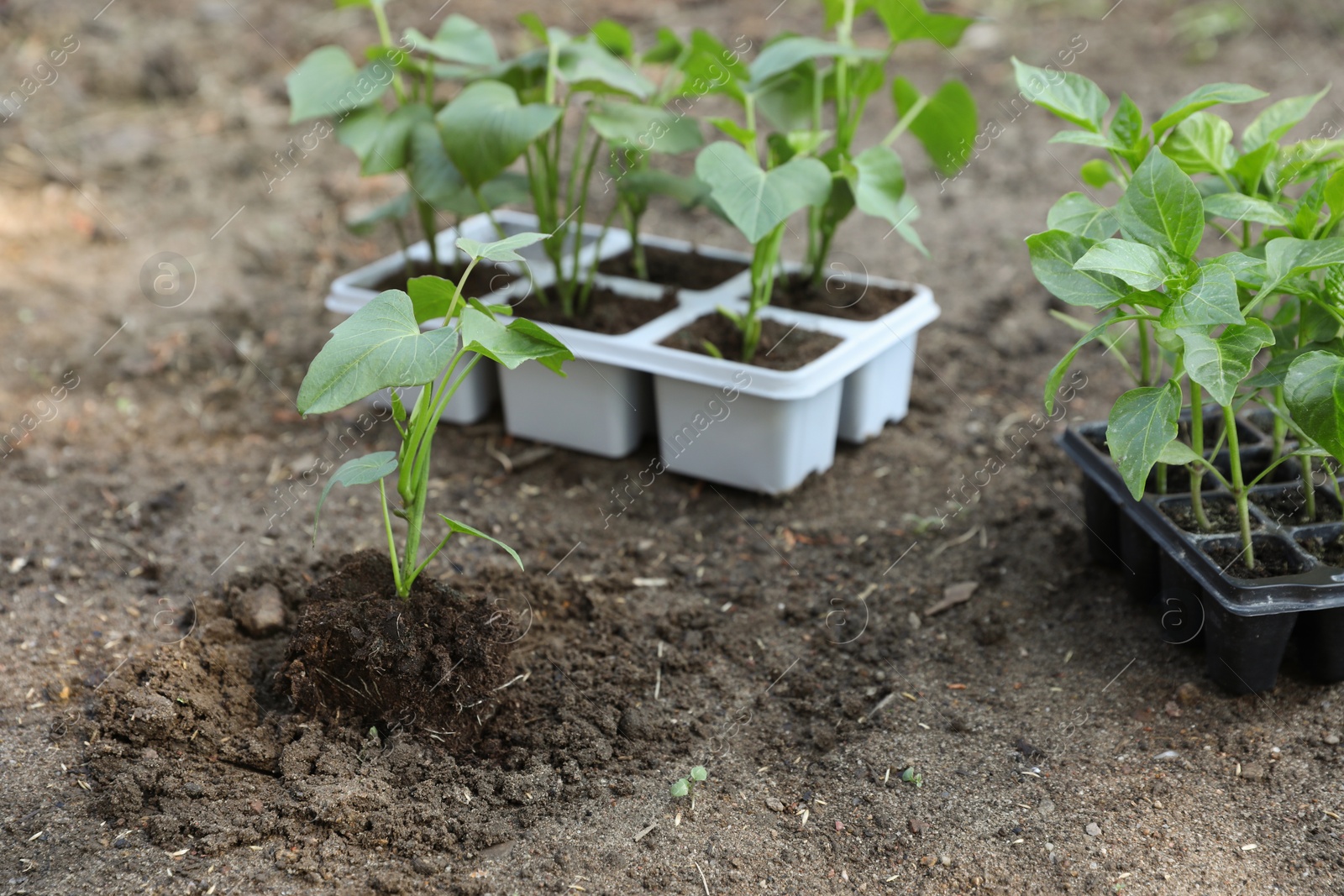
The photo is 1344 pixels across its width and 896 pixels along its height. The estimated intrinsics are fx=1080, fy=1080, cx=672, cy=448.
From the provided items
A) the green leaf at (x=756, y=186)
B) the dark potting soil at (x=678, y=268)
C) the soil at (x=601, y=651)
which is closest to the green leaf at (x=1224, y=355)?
the soil at (x=601, y=651)

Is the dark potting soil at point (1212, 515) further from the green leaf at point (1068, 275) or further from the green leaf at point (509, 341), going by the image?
the green leaf at point (509, 341)

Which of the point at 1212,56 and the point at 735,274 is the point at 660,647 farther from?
the point at 1212,56

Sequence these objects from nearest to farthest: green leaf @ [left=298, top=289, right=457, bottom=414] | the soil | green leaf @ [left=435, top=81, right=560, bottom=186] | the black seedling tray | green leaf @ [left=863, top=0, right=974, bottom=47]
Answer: green leaf @ [left=298, top=289, right=457, bottom=414]
the soil
the black seedling tray
green leaf @ [left=435, top=81, right=560, bottom=186]
green leaf @ [left=863, top=0, right=974, bottom=47]

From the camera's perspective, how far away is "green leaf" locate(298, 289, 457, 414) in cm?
135

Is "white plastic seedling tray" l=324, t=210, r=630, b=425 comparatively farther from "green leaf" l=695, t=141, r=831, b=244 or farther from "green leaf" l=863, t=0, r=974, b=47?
"green leaf" l=863, t=0, r=974, b=47

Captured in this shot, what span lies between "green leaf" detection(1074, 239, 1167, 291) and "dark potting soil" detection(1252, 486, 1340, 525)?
57cm

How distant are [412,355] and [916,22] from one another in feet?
4.47

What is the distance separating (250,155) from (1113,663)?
318cm

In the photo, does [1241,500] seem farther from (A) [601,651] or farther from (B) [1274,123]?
(A) [601,651]

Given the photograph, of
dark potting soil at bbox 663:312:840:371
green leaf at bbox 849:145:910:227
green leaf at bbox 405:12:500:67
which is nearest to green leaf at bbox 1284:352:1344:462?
green leaf at bbox 849:145:910:227

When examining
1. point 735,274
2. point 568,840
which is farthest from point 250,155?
point 568,840

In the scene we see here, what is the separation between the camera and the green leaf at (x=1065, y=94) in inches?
65.5

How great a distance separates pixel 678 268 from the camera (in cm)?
266

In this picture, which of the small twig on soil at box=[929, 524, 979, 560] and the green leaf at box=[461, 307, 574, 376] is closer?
the green leaf at box=[461, 307, 574, 376]
